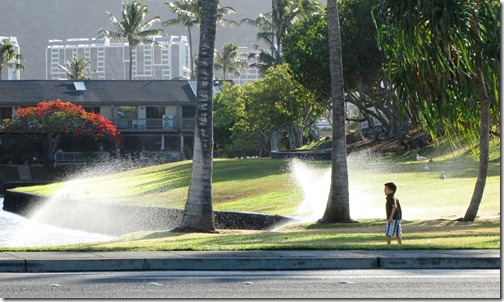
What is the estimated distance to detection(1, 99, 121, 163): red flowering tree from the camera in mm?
87188

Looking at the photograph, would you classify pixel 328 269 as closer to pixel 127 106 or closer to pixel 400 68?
pixel 400 68

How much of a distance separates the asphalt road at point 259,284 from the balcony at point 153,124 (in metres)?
80.8

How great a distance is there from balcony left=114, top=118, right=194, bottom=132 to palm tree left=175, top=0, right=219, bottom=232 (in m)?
69.0

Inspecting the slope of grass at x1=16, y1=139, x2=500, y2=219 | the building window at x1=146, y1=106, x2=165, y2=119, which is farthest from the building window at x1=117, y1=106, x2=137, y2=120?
the slope of grass at x1=16, y1=139, x2=500, y2=219

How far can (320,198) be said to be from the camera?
39.8 m

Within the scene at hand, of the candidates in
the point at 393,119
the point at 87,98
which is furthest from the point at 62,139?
the point at 393,119

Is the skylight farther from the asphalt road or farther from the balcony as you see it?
the asphalt road

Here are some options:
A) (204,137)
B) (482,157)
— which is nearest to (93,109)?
(204,137)

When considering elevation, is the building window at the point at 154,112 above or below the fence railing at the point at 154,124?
above

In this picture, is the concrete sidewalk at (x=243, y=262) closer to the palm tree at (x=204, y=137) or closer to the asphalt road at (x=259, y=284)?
the asphalt road at (x=259, y=284)

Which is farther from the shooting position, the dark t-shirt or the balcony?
the balcony

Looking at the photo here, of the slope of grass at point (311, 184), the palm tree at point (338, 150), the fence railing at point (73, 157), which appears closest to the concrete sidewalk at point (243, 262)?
the palm tree at point (338, 150)

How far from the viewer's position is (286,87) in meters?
76.6

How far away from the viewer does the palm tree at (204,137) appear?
26.3 meters
